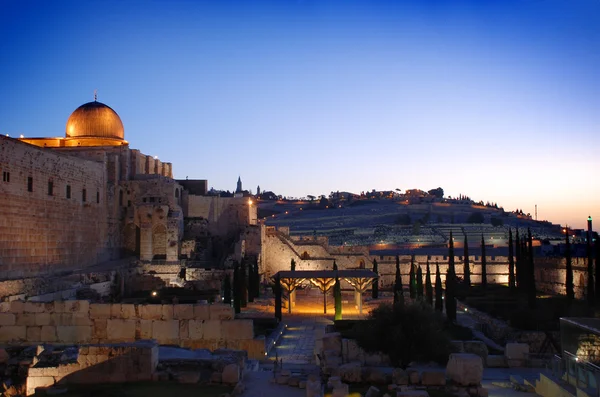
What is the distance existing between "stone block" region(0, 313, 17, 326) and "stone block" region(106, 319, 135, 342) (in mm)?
2483

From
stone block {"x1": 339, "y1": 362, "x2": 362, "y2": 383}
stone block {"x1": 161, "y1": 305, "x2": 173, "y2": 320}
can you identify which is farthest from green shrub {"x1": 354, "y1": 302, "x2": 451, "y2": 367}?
stone block {"x1": 161, "y1": 305, "x2": 173, "y2": 320}

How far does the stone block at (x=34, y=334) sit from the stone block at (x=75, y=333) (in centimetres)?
47

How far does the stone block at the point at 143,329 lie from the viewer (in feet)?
51.5

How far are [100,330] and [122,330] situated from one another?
2.09 feet

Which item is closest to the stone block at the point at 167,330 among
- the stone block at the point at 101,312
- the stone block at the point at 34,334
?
the stone block at the point at 101,312

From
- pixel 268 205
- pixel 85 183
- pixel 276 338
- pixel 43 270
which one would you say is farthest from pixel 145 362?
pixel 268 205

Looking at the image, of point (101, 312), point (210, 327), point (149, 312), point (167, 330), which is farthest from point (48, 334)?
point (210, 327)

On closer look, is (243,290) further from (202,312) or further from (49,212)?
(202,312)

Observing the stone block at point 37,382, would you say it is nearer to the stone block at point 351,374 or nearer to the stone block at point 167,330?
the stone block at point 167,330

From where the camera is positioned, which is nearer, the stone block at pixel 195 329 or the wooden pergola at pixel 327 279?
the stone block at pixel 195 329

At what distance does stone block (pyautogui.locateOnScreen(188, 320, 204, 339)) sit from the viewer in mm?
15853

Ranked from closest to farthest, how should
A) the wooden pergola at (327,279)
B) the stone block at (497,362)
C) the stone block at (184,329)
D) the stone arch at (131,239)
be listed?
1. the stone block at (184,329)
2. the stone block at (497,362)
3. the wooden pergola at (327,279)
4. the stone arch at (131,239)

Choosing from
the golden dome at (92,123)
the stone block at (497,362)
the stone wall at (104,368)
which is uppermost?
the golden dome at (92,123)

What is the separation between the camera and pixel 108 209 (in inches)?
1458
